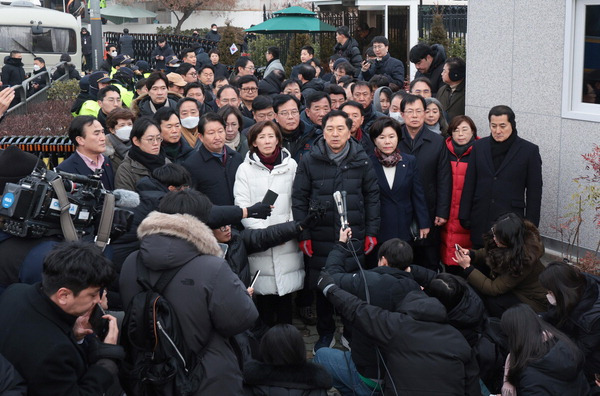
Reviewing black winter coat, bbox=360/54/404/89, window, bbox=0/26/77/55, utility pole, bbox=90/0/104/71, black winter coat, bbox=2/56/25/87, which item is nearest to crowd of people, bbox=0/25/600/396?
black winter coat, bbox=360/54/404/89

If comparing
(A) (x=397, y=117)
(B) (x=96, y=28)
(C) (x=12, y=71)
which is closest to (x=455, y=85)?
(A) (x=397, y=117)

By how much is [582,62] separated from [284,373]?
5113 millimetres

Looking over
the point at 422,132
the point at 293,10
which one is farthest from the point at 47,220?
the point at 293,10

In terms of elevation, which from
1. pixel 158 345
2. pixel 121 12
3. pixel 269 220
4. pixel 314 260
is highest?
pixel 121 12

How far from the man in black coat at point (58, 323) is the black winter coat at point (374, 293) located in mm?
1701

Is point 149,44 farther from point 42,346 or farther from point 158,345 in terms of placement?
point 42,346

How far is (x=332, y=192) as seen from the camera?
20.4ft

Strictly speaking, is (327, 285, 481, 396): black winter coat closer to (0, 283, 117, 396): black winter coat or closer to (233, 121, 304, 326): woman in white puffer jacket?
(0, 283, 117, 396): black winter coat

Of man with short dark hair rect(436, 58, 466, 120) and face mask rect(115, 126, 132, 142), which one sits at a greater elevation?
man with short dark hair rect(436, 58, 466, 120)

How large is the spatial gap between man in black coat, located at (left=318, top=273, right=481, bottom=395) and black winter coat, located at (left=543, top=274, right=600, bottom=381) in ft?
2.61

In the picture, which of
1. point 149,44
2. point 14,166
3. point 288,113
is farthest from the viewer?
point 149,44

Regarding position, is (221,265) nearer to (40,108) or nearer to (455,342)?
(455,342)

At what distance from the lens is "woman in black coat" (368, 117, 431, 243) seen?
21.3 feet

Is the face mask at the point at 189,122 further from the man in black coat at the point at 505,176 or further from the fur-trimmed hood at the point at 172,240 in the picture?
the fur-trimmed hood at the point at 172,240
